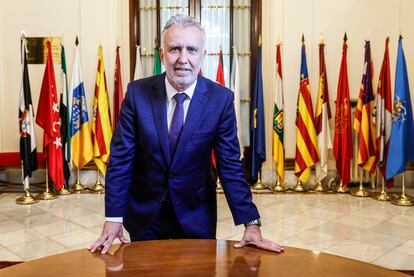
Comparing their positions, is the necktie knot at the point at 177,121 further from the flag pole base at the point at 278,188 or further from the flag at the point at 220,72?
the flag pole base at the point at 278,188

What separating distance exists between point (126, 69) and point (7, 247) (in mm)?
3457

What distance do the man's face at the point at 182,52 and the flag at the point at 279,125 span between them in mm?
4668

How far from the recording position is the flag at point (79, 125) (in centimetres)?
628

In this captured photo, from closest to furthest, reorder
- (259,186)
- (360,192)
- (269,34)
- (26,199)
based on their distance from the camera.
→ (26,199), (360,192), (259,186), (269,34)

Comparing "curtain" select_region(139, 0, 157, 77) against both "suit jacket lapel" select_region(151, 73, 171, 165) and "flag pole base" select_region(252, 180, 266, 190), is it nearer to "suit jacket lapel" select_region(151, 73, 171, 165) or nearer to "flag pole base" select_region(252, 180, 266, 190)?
"flag pole base" select_region(252, 180, 266, 190)

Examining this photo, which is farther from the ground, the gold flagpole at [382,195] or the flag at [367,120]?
the flag at [367,120]

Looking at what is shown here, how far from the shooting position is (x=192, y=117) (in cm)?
194

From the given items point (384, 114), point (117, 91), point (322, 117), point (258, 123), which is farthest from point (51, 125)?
point (384, 114)

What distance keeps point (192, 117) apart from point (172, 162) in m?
0.21

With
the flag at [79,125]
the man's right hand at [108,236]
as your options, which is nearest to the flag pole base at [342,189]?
the flag at [79,125]

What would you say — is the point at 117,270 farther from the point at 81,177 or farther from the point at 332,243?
the point at 81,177

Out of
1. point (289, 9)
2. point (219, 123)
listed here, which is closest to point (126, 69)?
point (289, 9)

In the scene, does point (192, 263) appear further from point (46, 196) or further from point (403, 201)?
point (46, 196)

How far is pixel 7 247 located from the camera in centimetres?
413
